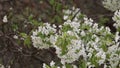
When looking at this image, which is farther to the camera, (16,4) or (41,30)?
(16,4)

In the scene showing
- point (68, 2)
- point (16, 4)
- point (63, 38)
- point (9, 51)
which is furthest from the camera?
point (16, 4)

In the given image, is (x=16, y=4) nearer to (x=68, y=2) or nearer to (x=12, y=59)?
(x=68, y=2)

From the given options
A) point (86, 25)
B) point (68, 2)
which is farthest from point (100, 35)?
point (68, 2)

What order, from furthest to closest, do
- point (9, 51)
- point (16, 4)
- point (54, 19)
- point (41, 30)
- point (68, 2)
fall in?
point (16, 4) → point (68, 2) → point (54, 19) → point (9, 51) → point (41, 30)

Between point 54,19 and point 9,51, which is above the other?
point 54,19

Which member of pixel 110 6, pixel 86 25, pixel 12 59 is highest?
pixel 110 6

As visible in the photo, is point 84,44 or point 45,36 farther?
point 45,36

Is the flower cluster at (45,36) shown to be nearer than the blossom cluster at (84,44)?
No

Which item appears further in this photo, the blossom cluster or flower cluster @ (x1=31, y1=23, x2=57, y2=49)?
flower cluster @ (x1=31, y1=23, x2=57, y2=49)
